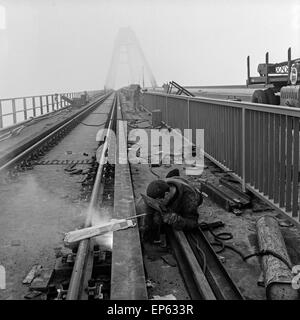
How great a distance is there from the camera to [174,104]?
43.5 feet

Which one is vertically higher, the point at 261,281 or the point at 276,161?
the point at 276,161

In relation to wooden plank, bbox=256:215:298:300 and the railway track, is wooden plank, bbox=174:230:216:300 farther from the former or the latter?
wooden plank, bbox=256:215:298:300

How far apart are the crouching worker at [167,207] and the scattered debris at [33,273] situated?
3.79 feet

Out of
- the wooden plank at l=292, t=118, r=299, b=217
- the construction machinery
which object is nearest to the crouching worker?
the wooden plank at l=292, t=118, r=299, b=217

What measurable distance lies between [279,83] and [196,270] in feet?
36.3

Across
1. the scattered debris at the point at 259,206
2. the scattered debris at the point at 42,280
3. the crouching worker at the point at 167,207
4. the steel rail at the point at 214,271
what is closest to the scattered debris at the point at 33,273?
the scattered debris at the point at 42,280

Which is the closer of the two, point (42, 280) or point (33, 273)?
point (42, 280)

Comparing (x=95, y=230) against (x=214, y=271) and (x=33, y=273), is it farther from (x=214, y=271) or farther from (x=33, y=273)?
(x=214, y=271)

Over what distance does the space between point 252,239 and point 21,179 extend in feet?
16.8

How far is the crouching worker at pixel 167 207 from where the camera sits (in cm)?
488

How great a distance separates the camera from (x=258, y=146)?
18.4ft

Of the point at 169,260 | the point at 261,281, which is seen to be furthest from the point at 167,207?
the point at 261,281
